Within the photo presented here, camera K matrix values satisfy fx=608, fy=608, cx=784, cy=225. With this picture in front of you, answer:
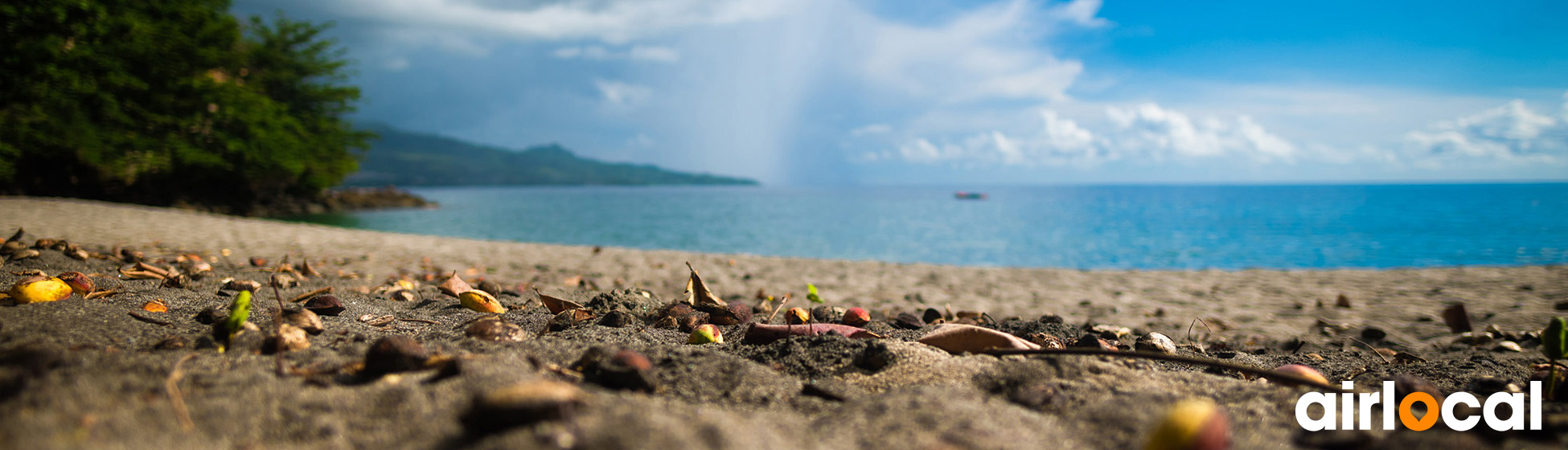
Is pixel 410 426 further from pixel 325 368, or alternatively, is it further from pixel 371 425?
pixel 325 368

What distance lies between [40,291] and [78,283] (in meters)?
0.27

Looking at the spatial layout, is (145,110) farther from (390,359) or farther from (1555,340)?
(1555,340)

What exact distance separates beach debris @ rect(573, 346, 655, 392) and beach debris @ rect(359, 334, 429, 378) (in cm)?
37

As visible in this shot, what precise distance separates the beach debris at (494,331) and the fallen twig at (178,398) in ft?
2.10

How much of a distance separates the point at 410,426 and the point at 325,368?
51cm

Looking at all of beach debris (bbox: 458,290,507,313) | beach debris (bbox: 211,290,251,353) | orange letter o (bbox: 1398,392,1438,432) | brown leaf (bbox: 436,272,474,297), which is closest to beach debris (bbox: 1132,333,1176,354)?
orange letter o (bbox: 1398,392,1438,432)

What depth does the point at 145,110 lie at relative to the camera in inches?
718

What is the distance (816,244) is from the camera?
2012cm

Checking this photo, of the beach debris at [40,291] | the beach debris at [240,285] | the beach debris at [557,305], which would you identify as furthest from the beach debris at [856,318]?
the beach debris at [40,291]

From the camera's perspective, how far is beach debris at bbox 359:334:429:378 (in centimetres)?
139

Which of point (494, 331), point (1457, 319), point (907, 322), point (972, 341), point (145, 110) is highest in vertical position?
point (145, 110)

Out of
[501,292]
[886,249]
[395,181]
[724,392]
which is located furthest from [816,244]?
[395,181]

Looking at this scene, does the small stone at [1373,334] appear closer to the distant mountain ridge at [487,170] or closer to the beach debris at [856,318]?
the beach debris at [856,318]

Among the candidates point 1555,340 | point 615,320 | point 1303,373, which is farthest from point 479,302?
point 1555,340
